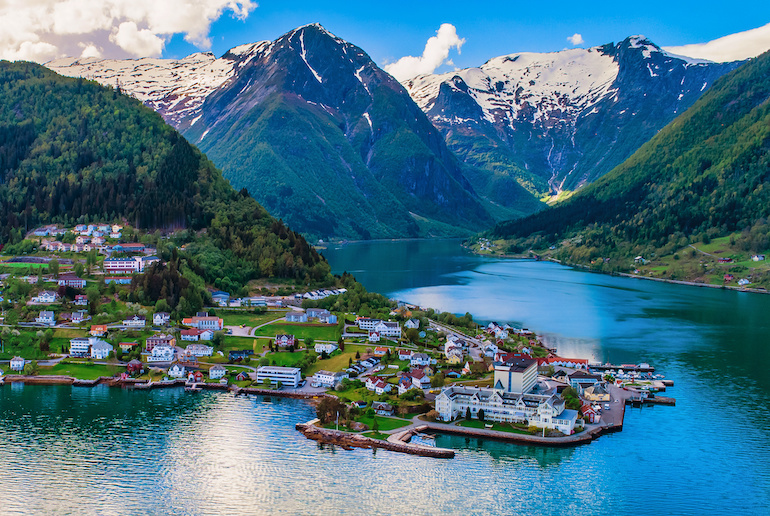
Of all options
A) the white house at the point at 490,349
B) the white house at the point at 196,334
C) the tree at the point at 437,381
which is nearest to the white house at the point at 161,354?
the white house at the point at 196,334

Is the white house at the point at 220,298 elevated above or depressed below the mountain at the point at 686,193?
below

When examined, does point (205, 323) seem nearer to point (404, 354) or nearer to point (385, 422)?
point (404, 354)

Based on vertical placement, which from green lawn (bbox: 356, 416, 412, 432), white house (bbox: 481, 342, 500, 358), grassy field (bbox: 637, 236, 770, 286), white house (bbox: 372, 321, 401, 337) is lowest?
green lawn (bbox: 356, 416, 412, 432)

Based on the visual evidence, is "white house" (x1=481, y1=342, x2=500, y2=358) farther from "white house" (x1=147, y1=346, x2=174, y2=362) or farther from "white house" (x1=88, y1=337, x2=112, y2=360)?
"white house" (x1=88, y1=337, x2=112, y2=360)

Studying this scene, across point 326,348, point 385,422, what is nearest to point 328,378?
point 326,348

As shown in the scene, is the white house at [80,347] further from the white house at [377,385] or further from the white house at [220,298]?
the white house at [377,385]

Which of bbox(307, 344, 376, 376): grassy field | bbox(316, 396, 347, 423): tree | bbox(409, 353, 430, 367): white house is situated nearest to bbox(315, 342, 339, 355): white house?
bbox(307, 344, 376, 376): grassy field

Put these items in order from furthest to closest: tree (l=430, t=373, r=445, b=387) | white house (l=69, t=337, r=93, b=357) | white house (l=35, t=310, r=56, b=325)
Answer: white house (l=35, t=310, r=56, b=325)
white house (l=69, t=337, r=93, b=357)
tree (l=430, t=373, r=445, b=387)
